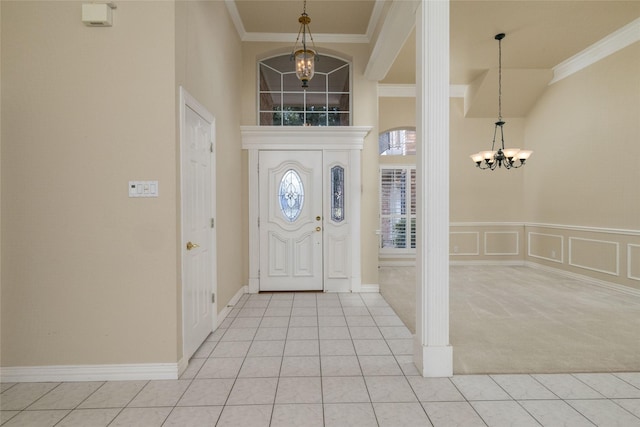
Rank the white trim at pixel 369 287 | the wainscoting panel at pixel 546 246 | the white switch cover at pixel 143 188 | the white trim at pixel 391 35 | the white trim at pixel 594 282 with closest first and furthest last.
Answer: the white switch cover at pixel 143 188, the white trim at pixel 391 35, the white trim at pixel 594 282, the white trim at pixel 369 287, the wainscoting panel at pixel 546 246

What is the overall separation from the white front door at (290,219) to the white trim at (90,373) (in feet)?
8.19

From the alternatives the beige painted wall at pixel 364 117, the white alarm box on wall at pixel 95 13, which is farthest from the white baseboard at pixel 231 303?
the white alarm box on wall at pixel 95 13

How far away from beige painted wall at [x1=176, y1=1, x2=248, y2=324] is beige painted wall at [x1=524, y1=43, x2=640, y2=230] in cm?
541

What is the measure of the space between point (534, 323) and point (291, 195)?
3.37 meters

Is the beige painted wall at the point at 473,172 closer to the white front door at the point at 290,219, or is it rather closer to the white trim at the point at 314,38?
the white trim at the point at 314,38

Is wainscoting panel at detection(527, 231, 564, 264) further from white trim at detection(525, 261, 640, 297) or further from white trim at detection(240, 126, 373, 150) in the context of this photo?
white trim at detection(240, 126, 373, 150)

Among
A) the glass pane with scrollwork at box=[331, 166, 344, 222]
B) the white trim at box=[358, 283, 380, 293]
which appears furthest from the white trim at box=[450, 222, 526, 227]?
the glass pane with scrollwork at box=[331, 166, 344, 222]

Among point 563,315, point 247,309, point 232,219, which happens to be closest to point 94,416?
point 247,309

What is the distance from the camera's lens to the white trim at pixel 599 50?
15.1 feet

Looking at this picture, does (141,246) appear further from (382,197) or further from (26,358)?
(382,197)

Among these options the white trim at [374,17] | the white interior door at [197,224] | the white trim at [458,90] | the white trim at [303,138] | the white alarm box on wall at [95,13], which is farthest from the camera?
the white trim at [458,90]

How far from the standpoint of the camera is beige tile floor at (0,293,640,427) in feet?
6.57

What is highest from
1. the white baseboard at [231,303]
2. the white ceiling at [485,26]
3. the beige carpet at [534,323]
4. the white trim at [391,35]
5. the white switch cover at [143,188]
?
the white ceiling at [485,26]

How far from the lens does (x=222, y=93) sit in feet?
12.7
